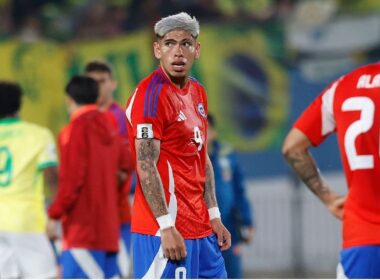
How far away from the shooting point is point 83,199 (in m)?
10.5

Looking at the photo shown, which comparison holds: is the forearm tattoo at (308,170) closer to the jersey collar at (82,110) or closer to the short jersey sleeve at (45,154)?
the short jersey sleeve at (45,154)

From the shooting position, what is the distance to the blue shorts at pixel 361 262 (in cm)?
726

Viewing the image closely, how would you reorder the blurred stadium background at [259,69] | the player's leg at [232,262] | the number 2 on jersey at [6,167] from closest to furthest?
1. the number 2 on jersey at [6,167]
2. the player's leg at [232,262]
3. the blurred stadium background at [259,69]


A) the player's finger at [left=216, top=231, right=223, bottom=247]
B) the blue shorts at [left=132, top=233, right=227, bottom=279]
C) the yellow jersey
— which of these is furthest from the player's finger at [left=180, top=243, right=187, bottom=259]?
the yellow jersey

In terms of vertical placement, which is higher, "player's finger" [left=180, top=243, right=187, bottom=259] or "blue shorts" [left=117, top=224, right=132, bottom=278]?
"player's finger" [left=180, top=243, right=187, bottom=259]

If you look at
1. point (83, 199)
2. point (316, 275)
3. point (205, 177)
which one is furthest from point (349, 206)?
point (316, 275)

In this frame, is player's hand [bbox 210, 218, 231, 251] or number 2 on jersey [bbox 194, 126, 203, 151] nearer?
number 2 on jersey [bbox 194, 126, 203, 151]

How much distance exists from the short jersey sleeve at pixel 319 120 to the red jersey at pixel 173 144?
661 mm

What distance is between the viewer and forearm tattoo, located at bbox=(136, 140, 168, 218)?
7.01 meters

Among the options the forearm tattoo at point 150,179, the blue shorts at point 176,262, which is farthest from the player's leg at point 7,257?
the forearm tattoo at point 150,179

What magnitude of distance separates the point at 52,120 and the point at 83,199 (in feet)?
24.6

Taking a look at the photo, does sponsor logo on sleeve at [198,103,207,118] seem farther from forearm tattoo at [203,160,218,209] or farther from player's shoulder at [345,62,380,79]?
player's shoulder at [345,62,380,79]

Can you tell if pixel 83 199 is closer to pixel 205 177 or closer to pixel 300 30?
pixel 205 177

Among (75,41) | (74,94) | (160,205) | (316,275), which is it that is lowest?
(316,275)
